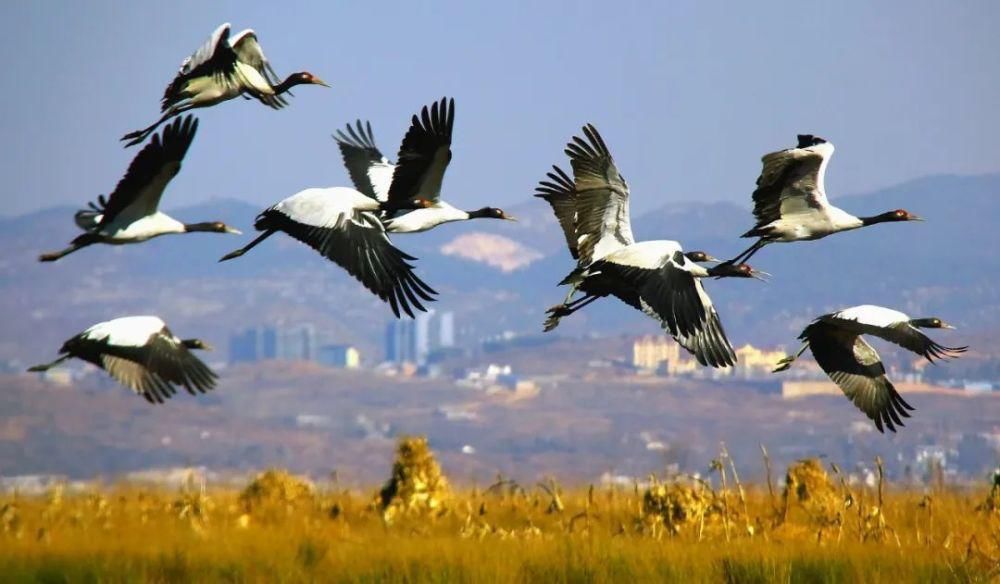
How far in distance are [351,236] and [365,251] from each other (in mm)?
166

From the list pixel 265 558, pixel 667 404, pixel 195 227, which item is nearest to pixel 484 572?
pixel 265 558

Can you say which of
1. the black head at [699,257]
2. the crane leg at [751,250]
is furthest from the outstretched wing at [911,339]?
the black head at [699,257]

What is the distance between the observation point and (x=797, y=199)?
14.3 m

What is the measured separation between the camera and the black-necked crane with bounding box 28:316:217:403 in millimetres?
13719

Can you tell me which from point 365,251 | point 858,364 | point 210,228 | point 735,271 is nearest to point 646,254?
point 735,271

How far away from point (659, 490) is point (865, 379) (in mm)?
1916

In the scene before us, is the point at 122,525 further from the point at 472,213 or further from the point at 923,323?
the point at 923,323

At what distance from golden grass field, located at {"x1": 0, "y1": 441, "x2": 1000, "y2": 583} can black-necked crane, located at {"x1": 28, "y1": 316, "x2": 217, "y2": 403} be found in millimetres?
1229

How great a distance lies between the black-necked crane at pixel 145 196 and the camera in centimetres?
1366

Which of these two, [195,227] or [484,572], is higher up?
[195,227]

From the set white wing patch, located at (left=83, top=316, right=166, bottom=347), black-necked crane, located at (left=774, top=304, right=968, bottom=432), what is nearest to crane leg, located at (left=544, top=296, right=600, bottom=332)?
black-necked crane, located at (left=774, top=304, right=968, bottom=432)

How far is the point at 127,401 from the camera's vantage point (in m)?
174

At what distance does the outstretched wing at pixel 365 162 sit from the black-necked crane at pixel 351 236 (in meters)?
3.23

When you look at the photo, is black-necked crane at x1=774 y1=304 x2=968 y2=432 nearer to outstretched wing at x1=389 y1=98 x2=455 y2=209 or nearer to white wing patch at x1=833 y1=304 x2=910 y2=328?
white wing patch at x1=833 y1=304 x2=910 y2=328
